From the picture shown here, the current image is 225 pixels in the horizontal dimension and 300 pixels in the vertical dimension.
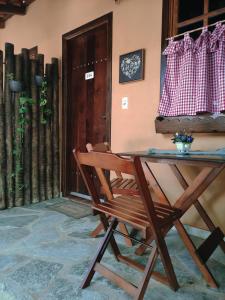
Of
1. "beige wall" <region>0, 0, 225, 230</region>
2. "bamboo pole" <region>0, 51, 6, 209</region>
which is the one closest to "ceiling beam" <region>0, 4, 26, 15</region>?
"beige wall" <region>0, 0, 225, 230</region>

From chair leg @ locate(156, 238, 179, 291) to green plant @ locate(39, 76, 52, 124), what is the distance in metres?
2.69

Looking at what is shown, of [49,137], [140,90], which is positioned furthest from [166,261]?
[49,137]

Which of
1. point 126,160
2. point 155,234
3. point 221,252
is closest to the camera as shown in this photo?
point 126,160

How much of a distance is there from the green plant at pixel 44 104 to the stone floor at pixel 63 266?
4.78ft

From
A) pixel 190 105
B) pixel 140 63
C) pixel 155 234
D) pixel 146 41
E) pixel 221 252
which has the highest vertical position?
pixel 146 41

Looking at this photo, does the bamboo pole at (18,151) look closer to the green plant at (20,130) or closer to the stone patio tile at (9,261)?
the green plant at (20,130)

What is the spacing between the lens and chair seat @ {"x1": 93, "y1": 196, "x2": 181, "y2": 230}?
1.59 meters

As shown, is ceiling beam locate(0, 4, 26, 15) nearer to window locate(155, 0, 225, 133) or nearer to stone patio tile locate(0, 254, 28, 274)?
window locate(155, 0, 225, 133)

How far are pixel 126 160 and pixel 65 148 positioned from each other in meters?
2.81

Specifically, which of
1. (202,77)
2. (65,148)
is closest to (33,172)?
(65,148)

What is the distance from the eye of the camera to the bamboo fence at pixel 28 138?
3.43m

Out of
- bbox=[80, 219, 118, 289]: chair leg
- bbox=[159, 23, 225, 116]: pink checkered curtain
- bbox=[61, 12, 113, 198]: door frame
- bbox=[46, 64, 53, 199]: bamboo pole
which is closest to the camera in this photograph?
bbox=[80, 219, 118, 289]: chair leg

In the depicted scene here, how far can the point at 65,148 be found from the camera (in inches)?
160

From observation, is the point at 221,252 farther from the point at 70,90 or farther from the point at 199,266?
the point at 70,90
